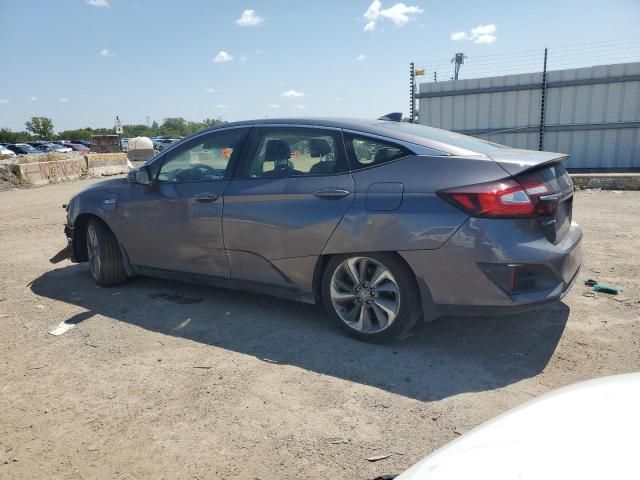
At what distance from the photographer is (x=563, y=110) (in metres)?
14.6

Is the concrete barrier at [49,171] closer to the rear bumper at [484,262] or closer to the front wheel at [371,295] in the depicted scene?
the front wheel at [371,295]

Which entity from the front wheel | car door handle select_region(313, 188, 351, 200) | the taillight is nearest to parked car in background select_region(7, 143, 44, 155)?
car door handle select_region(313, 188, 351, 200)

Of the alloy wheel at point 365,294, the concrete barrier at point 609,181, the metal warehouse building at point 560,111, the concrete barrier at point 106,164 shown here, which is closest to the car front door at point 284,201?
the alloy wheel at point 365,294

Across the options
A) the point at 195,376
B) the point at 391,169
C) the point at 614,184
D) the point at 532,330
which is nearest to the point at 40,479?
the point at 195,376

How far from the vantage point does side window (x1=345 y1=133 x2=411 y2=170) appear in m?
3.62

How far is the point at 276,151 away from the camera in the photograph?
13.7ft

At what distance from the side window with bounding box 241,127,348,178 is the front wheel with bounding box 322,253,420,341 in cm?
72

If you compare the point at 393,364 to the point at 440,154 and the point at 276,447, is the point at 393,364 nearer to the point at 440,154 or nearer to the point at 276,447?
the point at 276,447

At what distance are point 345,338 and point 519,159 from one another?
176 cm

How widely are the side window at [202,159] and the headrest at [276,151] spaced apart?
32 cm

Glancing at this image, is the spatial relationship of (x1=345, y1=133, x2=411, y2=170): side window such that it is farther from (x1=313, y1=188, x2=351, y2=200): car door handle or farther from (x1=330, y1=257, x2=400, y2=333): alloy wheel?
(x1=330, y1=257, x2=400, y2=333): alloy wheel

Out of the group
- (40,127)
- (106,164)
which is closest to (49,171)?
(106,164)

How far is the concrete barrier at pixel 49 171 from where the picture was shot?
58.0ft

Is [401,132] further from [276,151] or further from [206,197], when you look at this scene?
[206,197]
